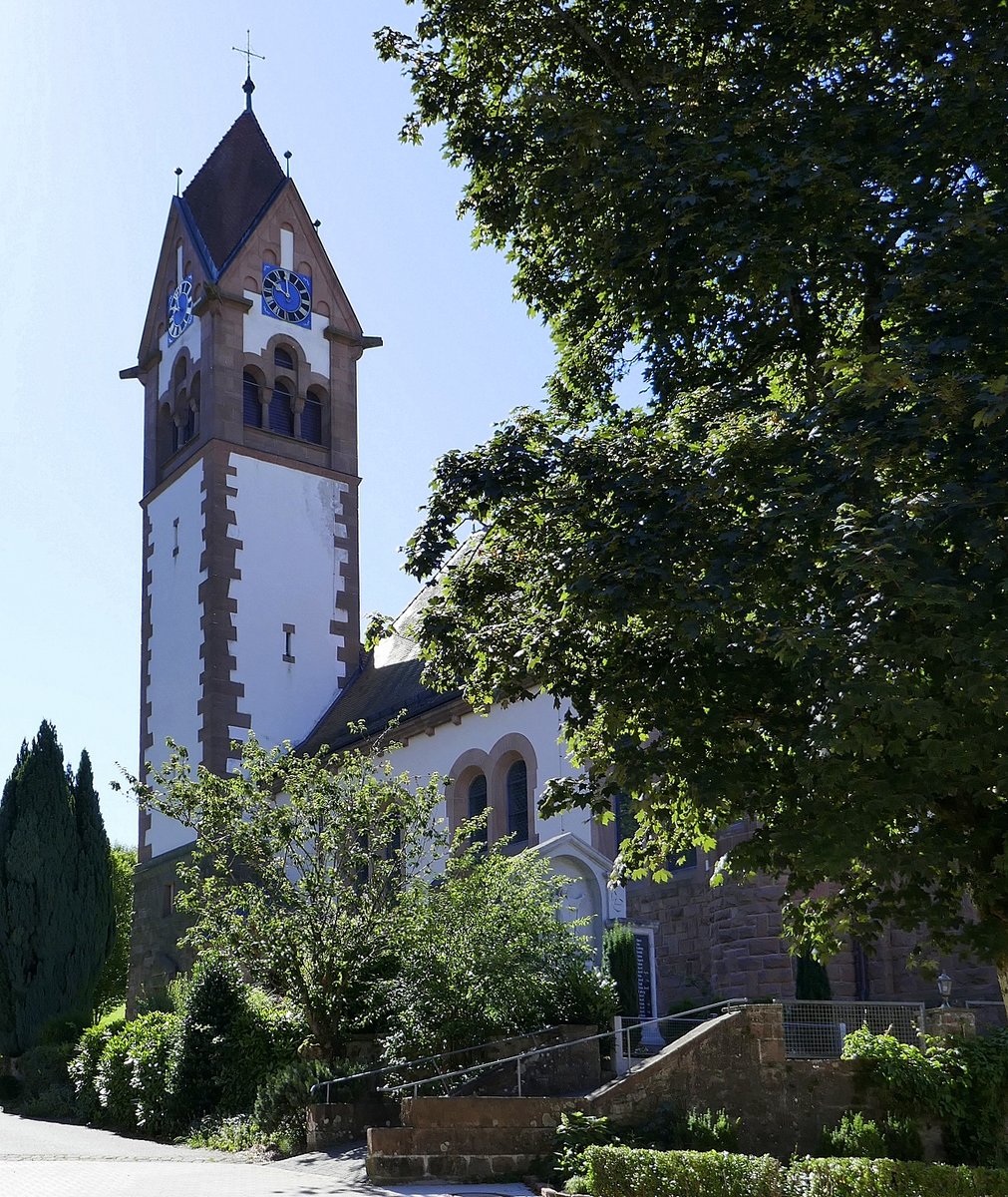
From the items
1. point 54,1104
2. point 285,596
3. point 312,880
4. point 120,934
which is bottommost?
point 54,1104

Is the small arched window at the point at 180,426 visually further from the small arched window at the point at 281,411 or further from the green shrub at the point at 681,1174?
the green shrub at the point at 681,1174

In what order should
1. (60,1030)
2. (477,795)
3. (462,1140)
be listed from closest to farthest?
(462,1140)
(477,795)
(60,1030)

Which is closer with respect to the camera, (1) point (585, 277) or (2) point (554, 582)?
(2) point (554, 582)

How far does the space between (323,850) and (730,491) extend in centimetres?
1067

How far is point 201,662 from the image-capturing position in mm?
32969

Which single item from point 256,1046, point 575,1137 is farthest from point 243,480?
point 575,1137

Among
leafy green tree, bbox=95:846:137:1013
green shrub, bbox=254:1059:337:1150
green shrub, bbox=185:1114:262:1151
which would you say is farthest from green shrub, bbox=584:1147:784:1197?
leafy green tree, bbox=95:846:137:1013

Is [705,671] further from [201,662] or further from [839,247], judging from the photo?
[201,662]

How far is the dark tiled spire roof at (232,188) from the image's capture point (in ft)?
124

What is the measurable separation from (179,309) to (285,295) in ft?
→ 9.46

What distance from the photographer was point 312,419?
3675 cm

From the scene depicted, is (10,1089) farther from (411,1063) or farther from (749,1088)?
(749,1088)

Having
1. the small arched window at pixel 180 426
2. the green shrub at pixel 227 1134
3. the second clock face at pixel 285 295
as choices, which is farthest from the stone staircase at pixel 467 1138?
the second clock face at pixel 285 295

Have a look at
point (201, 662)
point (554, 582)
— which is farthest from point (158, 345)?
point (554, 582)
